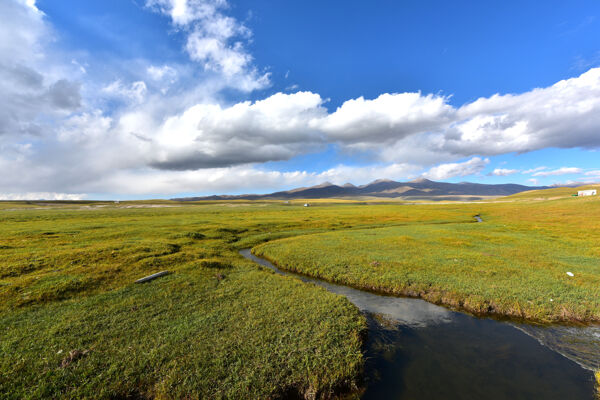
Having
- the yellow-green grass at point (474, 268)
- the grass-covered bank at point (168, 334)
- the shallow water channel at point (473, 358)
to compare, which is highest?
the grass-covered bank at point (168, 334)

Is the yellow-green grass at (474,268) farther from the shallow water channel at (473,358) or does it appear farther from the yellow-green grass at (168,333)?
the yellow-green grass at (168,333)

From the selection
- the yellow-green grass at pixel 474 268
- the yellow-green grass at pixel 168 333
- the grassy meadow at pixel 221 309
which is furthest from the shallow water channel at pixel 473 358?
the yellow-green grass at pixel 474 268

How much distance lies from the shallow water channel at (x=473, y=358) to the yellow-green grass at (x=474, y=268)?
2.08 m

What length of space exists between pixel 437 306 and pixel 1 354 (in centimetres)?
2684

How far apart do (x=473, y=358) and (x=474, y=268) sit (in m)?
14.5

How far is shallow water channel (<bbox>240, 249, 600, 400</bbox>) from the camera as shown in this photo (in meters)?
10.9

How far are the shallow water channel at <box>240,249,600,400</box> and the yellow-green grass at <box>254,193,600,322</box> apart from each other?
2.08 metres

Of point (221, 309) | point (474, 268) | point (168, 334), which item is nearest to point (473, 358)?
point (474, 268)

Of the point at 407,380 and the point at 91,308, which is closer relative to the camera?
the point at 407,380

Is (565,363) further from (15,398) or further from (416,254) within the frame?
(15,398)

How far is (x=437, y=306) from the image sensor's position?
18.9 m

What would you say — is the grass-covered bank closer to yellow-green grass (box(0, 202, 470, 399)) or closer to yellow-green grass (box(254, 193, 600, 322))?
yellow-green grass (box(0, 202, 470, 399))

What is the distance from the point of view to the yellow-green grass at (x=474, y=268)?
1770 centimetres

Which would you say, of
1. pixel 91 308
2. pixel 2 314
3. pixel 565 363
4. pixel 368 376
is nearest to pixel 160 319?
pixel 91 308
